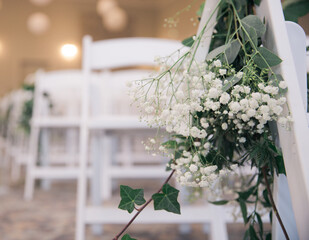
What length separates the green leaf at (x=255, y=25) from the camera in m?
0.51

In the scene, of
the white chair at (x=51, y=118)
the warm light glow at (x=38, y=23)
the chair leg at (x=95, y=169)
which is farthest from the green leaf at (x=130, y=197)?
the warm light glow at (x=38, y=23)

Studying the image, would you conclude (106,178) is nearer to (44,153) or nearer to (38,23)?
(44,153)

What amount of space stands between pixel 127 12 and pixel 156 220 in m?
7.45

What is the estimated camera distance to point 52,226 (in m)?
1.50

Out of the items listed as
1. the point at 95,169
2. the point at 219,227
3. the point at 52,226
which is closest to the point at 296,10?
the point at 219,227

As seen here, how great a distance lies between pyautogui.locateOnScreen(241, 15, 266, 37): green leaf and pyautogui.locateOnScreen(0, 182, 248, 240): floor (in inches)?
38.9

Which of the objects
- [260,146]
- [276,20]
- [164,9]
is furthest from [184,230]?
[164,9]

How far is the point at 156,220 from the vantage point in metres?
0.91

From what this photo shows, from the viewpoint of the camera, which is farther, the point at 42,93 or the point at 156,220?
the point at 42,93

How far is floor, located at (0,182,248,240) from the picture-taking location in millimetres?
1328

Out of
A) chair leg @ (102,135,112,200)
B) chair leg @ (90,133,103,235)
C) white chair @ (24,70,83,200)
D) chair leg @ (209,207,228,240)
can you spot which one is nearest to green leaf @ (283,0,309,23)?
chair leg @ (209,207,228,240)

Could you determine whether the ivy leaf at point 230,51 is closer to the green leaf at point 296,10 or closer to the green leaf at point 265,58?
the green leaf at point 265,58

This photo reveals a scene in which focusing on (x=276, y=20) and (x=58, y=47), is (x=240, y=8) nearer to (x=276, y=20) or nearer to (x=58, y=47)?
(x=276, y=20)

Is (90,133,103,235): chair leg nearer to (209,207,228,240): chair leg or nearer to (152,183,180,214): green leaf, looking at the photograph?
(209,207,228,240): chair leg
